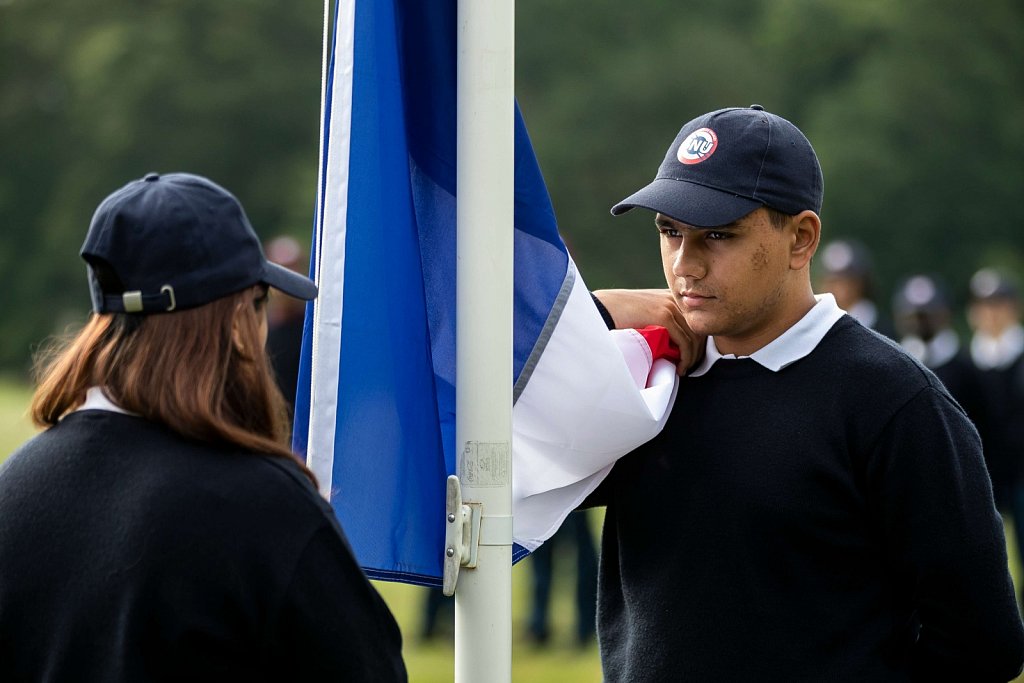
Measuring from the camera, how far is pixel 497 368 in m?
2.58

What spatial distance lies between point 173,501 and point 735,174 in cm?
128

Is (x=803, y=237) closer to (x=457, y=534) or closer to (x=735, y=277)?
(x=735, y=277)

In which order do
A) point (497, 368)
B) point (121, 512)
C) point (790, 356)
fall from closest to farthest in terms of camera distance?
point (121, 512), point (497, 368), point (790, 356)

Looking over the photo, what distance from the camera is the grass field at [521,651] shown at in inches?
292

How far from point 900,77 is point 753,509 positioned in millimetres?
29576

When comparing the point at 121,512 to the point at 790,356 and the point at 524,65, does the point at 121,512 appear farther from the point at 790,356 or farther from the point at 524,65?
the point at 524,65

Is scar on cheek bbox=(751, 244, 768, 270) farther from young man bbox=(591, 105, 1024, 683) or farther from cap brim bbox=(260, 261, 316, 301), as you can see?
cap brim bbox=(260, 261, 316, 301)

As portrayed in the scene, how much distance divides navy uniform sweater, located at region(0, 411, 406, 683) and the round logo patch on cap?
3.66 feet

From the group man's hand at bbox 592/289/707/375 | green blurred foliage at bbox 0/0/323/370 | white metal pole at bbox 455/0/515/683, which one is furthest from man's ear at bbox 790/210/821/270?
green blurred foliage at bbox 0/0/323/370

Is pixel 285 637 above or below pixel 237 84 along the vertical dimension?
below

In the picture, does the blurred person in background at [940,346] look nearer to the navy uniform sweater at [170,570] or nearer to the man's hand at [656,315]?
the man's hand at [656,315]

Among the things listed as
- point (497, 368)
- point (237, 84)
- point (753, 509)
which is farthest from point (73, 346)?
point (237, 84)

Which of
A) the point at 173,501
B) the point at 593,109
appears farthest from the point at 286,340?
the point at 593,109

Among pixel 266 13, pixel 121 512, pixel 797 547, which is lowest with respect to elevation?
pixel 797 547
